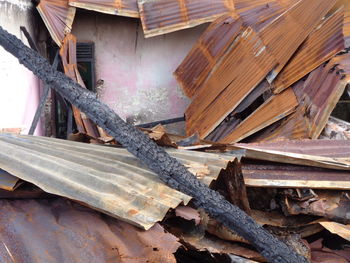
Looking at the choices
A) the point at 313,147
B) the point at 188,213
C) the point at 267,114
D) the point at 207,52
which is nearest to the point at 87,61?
the point at 207,52

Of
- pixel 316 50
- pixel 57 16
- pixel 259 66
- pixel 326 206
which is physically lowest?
pixel 326 206

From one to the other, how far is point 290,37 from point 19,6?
348cm

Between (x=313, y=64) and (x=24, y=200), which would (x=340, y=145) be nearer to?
(x=313, y=64)

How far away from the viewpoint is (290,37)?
19.6ft

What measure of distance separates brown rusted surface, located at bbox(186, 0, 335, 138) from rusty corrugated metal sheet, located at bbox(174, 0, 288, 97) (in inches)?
4.7

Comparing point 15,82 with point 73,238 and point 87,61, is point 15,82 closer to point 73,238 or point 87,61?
point 87,61

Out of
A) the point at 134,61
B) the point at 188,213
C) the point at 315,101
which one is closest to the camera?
the point at 188,213

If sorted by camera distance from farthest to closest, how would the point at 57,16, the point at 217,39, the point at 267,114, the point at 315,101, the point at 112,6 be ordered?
the point at 112,6 < the point at 57,16 < the point at 217,39 < the point at 267,114 < the point at 315,101

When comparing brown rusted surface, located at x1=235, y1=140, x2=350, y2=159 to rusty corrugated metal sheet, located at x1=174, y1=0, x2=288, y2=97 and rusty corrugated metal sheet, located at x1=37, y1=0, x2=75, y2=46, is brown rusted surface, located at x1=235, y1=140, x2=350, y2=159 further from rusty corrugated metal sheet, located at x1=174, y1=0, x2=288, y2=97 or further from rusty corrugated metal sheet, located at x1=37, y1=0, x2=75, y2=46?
rusty corrugated metal sheet, located at x1=37, y1=0, x2=75, y2=46

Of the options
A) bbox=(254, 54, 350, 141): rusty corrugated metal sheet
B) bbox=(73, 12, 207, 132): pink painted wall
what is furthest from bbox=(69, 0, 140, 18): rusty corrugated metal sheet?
bbox=(254, 54, 350, 141): rusty corrugated metal sheet

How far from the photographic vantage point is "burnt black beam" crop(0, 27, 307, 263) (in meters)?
2.46

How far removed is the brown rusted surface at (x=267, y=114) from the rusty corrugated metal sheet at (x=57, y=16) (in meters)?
3.06

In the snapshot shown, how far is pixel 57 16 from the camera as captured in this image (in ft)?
24.6

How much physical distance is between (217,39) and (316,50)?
1793 millimetres
